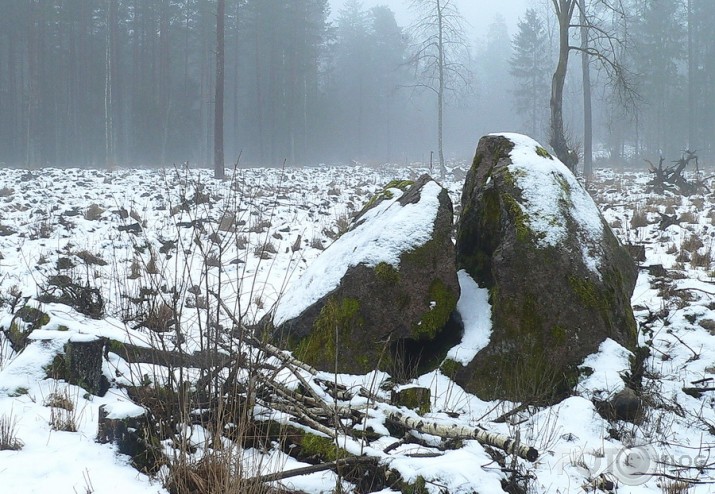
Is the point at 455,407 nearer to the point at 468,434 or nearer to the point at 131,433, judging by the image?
the point at 468,434

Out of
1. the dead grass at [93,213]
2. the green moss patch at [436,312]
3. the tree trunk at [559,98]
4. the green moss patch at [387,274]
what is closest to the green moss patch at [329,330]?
the green moss patch at [387,274]

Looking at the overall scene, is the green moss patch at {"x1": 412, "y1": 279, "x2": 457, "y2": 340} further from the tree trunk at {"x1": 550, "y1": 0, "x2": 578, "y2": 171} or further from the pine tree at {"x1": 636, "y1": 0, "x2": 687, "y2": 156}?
the pine tree at {"x1": 636, "y1": 0, "x2": 687, "y2": 156}

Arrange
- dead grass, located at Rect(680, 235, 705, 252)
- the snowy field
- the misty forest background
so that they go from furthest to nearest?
the misty forest background
dead grass, located at Rect(680, 235, 705, 252)
the snowy field

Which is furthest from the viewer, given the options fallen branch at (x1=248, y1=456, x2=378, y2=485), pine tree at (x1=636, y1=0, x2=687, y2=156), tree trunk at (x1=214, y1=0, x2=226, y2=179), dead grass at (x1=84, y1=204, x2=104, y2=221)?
pine tree at (x1=636, y1=0, x2=687, y2=156)

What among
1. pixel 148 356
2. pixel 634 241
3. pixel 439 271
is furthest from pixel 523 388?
pixel 634 241

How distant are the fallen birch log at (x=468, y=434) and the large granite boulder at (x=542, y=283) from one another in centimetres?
111

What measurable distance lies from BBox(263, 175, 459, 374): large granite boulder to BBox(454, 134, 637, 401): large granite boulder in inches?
18.5

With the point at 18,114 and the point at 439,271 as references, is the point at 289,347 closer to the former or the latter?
the point at 439,271

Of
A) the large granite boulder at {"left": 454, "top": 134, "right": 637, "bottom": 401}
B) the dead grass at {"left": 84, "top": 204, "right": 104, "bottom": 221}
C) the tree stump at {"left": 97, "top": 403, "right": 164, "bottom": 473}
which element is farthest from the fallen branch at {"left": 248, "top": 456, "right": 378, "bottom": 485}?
the dead grass at {"left": 84, "top": 204, "right": 104, "bottom": 221}

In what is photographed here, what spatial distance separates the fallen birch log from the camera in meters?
2.71

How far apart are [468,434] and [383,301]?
1.67 m

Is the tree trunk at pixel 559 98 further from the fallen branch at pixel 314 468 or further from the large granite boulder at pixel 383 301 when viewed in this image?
the fallen branch at pixel 314 468

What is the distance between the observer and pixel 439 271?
4637 mm

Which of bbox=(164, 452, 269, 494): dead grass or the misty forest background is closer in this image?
bbox=(164, 452, 269, 494): dead grass
